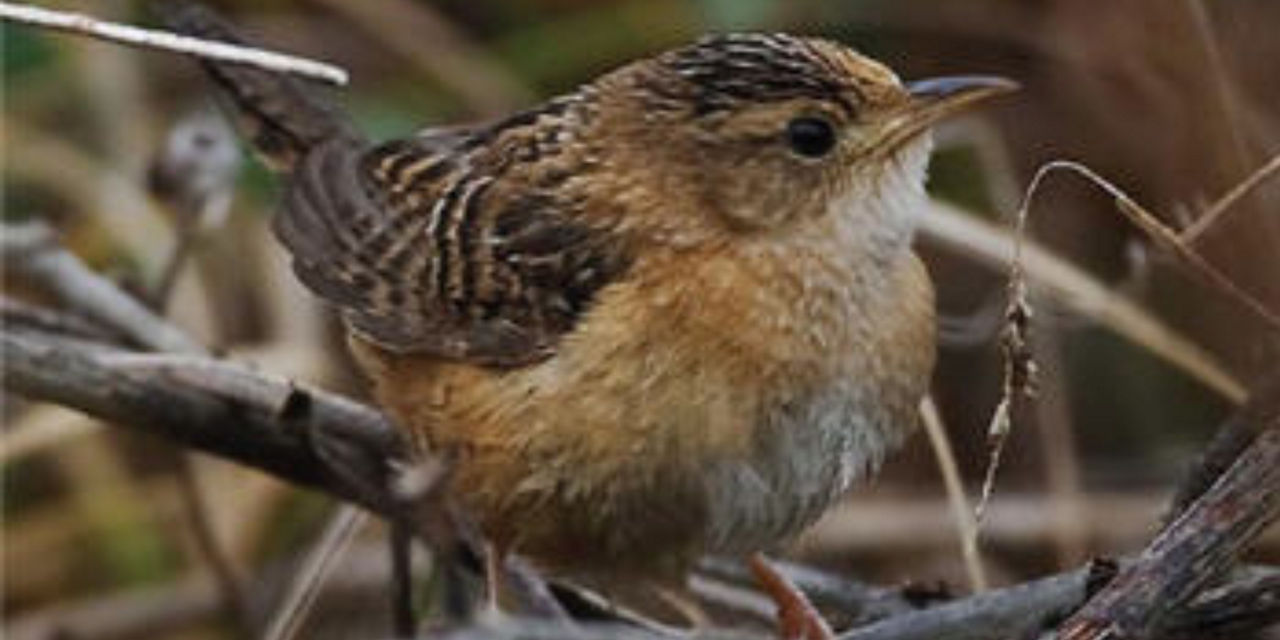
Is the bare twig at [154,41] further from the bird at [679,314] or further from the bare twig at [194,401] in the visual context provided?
the bare twig at [194,401]

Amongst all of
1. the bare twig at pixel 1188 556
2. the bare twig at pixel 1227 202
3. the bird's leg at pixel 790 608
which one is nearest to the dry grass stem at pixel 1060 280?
the bird's leg at pixel 790 608

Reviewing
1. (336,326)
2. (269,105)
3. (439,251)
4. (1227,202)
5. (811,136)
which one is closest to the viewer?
(1227,202)

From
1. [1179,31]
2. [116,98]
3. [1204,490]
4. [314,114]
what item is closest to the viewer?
[1204,490]

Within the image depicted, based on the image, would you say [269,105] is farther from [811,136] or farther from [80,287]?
[811,136]

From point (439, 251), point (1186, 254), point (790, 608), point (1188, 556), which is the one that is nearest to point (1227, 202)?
point (1186, 254)

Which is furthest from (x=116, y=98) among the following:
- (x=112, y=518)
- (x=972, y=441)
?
(x=972, y=441)

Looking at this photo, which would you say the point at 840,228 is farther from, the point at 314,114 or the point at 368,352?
the point at 314,114

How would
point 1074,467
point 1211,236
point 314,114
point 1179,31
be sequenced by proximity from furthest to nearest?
point 1074,467, point 314,114, point 1179,31, point 1211,236

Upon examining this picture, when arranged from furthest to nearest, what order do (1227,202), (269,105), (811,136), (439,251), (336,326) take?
(336,326) → (269,105) → (439,251) → (811,136) → (1227,202)

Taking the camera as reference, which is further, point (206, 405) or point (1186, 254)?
point (206, 405)
